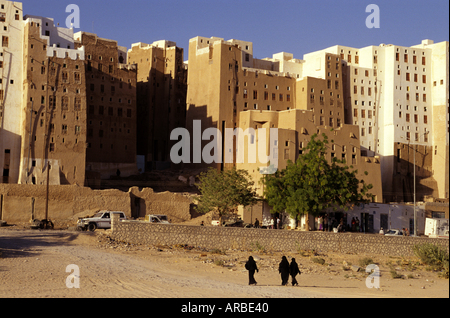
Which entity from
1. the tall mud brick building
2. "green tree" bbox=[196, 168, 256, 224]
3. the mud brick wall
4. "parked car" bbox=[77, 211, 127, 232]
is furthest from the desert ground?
the tall mud brick building

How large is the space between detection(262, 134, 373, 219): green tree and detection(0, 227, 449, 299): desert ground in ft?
28.7

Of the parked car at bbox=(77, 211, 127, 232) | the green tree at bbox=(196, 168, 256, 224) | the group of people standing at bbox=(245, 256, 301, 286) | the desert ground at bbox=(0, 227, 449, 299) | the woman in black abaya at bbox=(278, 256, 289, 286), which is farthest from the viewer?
the green tree at bbox=(196, 168, 256, 224)

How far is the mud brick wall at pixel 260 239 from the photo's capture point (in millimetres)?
41125

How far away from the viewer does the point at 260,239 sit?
43344 mm

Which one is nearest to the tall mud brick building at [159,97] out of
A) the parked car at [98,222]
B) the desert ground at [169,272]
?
the parked car at [98,222]

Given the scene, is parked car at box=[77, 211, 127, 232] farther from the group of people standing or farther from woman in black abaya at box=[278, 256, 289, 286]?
woman in black abaya at box=[278, 256, 289, 286]

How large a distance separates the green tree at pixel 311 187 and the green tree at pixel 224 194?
3088mm

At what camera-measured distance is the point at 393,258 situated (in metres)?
44.8

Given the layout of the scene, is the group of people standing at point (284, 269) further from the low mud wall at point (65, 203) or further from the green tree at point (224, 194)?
the low mud wall at point (65, 203)

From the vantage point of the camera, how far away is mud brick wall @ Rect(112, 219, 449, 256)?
4112cm

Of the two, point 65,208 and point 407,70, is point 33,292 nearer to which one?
point 65,208

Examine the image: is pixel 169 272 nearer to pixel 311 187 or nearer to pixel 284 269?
pixel 284 269
